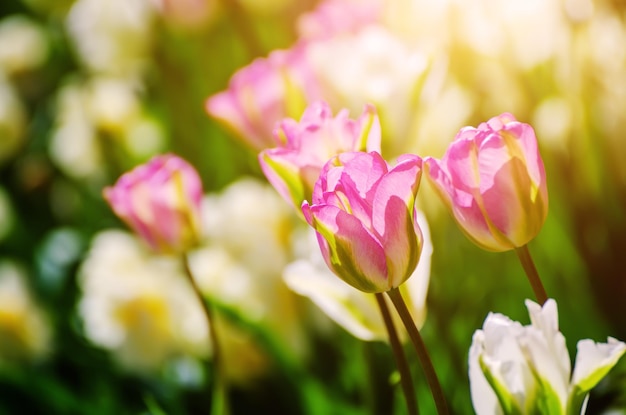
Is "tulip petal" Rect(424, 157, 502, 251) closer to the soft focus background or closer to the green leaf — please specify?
the green leaf

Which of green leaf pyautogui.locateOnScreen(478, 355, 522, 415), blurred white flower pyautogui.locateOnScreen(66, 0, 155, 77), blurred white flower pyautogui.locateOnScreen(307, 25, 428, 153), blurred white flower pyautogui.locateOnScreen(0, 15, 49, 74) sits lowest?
green leaf pyautogui.locateOnScreen(478, 355, 522, 415)

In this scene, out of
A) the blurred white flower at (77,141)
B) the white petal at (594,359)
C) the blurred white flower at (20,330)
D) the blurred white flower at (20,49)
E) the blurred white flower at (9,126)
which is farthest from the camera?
the blurred white flower at (20,49)

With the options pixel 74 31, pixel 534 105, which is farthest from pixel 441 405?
pixel 74 31

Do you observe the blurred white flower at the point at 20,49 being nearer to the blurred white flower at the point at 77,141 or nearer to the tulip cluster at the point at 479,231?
the blurred white flower at the point at 77,141

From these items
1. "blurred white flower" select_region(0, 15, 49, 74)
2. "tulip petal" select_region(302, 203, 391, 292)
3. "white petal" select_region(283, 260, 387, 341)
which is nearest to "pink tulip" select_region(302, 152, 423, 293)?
"tulip petal" select_region(302, 203, 391, 292)

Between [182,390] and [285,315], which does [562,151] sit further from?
[182,390]

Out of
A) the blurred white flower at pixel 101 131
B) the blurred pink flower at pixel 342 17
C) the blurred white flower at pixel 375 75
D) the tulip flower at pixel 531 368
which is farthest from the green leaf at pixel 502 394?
the blurred white flower at pixel 101 131
